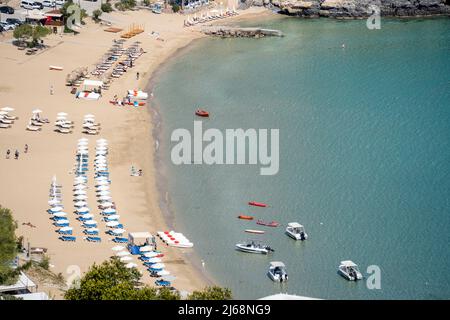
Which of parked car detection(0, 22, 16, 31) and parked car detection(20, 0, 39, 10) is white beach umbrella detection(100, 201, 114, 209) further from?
parked car detection(20, 0, 39, 10)

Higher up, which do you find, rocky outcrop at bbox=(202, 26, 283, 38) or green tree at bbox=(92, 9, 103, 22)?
green tree at bbox=(92, 9, 103, 22)

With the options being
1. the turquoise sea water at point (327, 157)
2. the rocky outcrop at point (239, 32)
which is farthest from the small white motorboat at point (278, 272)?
the rocky outcrop at point (239, 32)

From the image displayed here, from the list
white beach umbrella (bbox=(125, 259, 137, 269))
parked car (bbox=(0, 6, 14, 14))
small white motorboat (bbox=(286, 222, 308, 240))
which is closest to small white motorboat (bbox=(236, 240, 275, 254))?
small white motorboat (bbox=(286, 222, 308, 240))

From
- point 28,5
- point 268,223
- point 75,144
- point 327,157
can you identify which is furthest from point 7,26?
point 268,223

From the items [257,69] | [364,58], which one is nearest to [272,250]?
[257,69]

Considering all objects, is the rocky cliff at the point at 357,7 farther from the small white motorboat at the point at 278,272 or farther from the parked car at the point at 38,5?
the small white motorboat at the point at 278,272

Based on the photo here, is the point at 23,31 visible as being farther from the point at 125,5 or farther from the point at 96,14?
the point at 125,5
